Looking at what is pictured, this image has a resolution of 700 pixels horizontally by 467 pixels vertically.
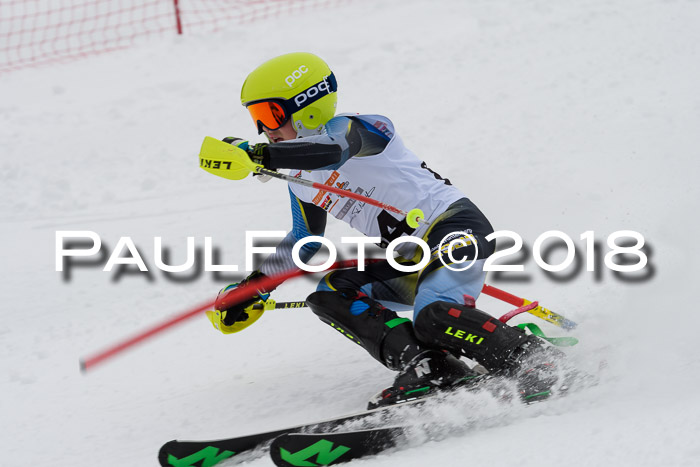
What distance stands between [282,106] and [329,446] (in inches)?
56.5

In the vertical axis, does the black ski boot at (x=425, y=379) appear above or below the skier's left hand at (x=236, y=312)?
above

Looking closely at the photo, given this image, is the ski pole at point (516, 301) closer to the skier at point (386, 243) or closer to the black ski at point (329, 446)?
the skier at point (386, 243)

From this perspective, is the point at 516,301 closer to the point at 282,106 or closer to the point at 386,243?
the point at 386,243

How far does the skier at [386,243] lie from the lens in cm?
314

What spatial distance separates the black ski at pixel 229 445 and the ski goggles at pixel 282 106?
1.29m

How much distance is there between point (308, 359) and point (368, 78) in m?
4.37

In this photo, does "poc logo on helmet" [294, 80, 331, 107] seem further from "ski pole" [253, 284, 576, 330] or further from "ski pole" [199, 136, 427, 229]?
"ski pole" [253, 284, 576, 330]

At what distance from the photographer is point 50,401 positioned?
407 cm

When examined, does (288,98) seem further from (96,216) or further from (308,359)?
(96,216)

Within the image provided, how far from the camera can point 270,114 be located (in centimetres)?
343

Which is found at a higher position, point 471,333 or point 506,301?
point 471,333

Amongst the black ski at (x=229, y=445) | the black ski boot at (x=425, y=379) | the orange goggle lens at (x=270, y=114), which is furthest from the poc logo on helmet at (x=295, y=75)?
the black ski at (x=229, y=445)

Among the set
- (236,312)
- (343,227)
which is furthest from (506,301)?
(343,227)

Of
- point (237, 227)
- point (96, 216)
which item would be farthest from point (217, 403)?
point (96, 216)
